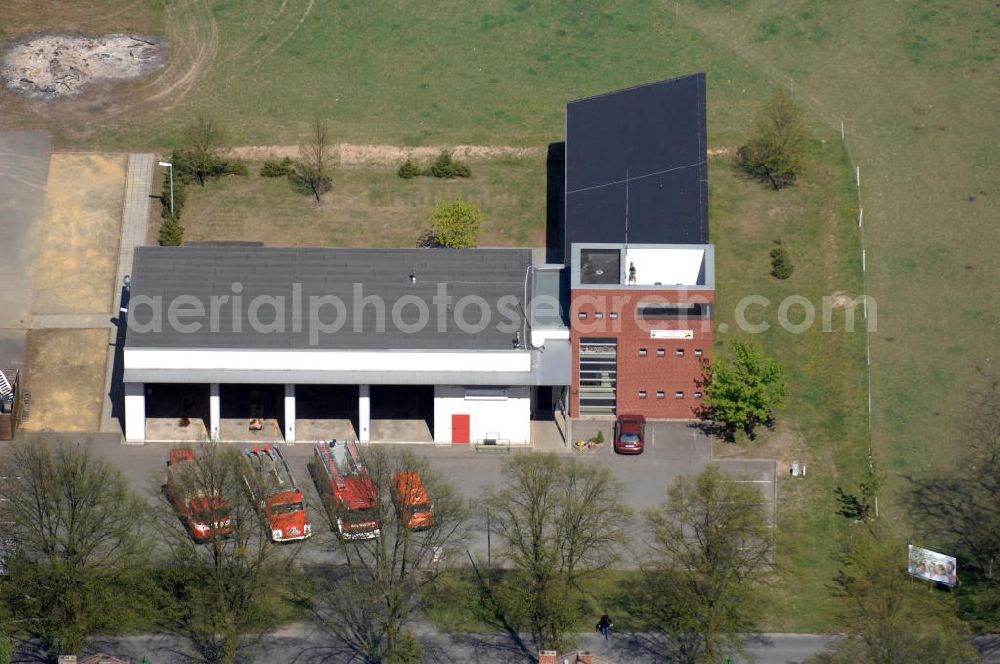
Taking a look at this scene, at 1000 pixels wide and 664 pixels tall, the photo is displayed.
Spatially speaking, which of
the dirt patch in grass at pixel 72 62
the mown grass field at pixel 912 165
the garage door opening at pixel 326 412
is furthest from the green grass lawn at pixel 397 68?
the garage door opening at pixel 326 412

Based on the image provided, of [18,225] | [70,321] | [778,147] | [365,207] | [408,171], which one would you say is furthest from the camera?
[408,171]

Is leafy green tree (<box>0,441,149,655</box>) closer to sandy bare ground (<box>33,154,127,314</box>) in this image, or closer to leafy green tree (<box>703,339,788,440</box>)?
sandy bare ground (<box>33,154,127,314</box>)

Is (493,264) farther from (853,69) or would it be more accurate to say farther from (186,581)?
(853,69)

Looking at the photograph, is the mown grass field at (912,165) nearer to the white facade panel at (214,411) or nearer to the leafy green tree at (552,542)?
the leafy green tree at (552,542)

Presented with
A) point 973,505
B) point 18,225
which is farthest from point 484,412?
point 18,225

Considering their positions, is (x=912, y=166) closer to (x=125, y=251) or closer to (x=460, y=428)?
(x=460, y=428)

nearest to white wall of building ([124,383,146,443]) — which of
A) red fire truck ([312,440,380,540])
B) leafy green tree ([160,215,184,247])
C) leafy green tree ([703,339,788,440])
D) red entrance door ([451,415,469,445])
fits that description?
red fire truck ([312,440,380,540])
